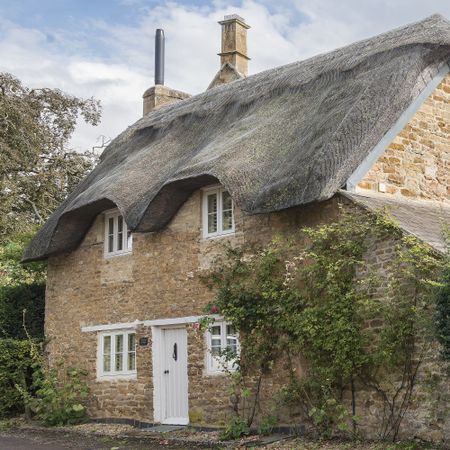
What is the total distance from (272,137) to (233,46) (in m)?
10.7

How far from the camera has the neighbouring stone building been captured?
1145 cm

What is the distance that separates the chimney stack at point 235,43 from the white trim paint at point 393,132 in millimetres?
10856

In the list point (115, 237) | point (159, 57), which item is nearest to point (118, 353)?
point (115, 237)

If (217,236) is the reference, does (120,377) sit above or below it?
below

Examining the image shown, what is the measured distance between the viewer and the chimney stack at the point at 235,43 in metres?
23.0

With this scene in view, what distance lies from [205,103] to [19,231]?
1212 cm

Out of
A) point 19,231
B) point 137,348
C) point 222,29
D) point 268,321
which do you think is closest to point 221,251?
point 268,321

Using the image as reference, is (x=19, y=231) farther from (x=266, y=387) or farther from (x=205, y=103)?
(x=266, y=387)

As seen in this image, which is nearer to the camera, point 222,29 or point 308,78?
point 308,78

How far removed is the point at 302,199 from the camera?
428 inches

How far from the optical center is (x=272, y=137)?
13086 mm

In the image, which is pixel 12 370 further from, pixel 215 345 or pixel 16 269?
pixel 16 269

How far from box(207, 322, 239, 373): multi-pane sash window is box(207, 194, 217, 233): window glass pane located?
1670mm

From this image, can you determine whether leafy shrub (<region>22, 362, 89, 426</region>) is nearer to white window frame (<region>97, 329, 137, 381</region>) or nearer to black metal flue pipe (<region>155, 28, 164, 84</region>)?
white window frame (<region>97, 329, 137, 381</region>)
